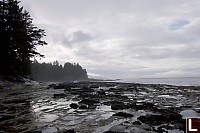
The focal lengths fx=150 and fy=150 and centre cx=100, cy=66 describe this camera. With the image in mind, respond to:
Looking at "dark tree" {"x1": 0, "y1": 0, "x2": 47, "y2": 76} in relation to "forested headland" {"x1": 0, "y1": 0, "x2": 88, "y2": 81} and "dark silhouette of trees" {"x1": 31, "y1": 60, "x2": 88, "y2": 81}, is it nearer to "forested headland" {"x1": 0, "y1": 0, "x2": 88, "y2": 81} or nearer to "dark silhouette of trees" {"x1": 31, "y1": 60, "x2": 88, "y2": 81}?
"forested headland" {"x1": 0, "y1": 0, "x2": 88, "y2": 81}

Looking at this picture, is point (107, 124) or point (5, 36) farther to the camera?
point (5, 36)

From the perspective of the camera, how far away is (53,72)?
122312 millimetres

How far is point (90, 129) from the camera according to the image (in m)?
5.37

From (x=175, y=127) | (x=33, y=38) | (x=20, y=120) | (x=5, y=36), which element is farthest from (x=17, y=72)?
(x=175, y=127)

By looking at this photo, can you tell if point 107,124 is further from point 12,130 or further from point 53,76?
point 53,76

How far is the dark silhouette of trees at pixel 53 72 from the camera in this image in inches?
4043

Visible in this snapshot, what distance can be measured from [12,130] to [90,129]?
2.68 m

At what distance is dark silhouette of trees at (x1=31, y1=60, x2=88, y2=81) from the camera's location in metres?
103
